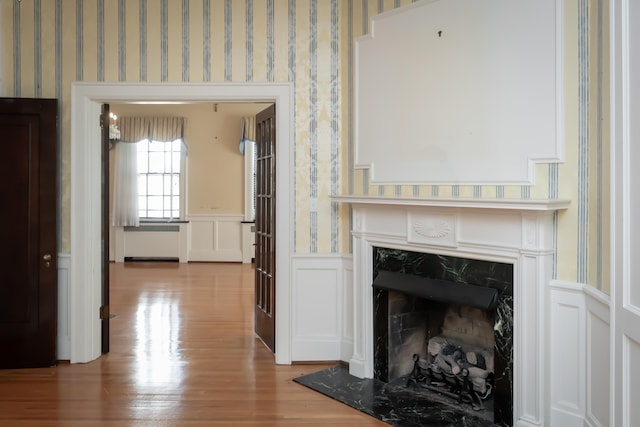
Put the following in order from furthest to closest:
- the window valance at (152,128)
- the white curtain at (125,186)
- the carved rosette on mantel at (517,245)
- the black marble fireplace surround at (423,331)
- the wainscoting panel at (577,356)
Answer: the white curtain at (125,186) → the window valance at (152,128) → the black marble fireplace surround at (423,331) → the carved rosette on mantel at (517,245) → the wainscoting panel at (577,356)

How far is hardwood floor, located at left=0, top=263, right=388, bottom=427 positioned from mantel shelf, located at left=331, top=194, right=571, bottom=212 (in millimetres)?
1397

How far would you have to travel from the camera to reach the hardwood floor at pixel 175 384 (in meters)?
3.78

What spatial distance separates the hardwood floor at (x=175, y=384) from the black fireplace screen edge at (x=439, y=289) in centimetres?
87

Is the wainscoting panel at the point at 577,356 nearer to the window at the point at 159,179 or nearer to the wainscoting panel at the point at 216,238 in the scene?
the wainscoting panel at the point at 216,238

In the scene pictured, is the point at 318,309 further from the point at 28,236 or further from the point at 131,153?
the point at 131,153

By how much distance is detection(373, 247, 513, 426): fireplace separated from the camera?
358 cm

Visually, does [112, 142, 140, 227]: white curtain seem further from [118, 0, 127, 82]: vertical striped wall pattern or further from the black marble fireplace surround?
the black marble fireplace surround

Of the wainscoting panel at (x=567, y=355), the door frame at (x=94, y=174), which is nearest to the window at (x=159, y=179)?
the door frame at (x=94, y=174)

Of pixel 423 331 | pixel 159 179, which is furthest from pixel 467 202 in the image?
pixel 159 179

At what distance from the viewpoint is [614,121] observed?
236 centimetres

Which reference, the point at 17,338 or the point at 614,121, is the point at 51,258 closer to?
the point at 17,338

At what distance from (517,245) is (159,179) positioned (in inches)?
370

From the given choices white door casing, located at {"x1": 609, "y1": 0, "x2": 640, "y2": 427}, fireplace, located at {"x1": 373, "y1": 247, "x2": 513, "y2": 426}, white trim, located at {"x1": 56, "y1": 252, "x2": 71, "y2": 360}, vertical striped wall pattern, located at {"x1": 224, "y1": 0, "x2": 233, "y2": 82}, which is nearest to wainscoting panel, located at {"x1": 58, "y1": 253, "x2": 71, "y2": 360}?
white trim, located at {"x1": 56, "y1": 252, "x2": 71, "y2": 360}

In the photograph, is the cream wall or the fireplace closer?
the fireplace
